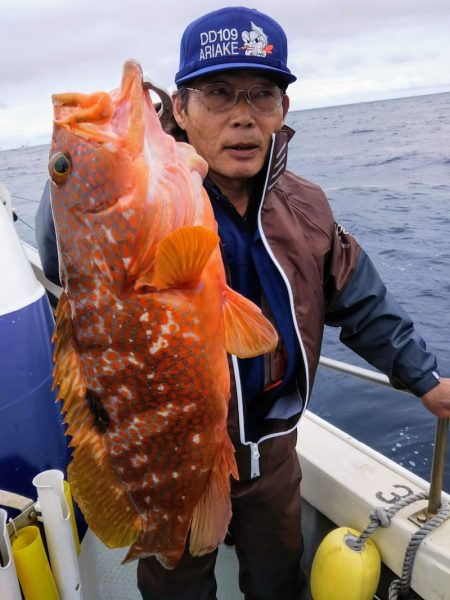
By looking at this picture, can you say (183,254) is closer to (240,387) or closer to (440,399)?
(240,387)

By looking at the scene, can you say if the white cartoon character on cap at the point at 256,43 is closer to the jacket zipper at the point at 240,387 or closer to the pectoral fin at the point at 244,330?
the jacket zipper at the point at 240,387

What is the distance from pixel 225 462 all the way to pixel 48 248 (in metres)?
1.10

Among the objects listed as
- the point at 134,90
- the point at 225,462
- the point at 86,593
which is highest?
the point at 134,90

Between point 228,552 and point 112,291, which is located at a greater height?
point 112,291

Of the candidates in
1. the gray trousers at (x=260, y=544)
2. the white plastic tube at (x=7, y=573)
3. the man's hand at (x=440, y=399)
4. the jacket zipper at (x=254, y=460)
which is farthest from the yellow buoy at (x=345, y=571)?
the white plastic tube at (x=7, y=573)

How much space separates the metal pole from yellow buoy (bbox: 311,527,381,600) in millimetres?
422

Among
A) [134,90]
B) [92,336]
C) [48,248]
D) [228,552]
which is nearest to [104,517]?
[92,336]

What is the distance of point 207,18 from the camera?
195cm

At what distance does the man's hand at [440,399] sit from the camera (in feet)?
8.07

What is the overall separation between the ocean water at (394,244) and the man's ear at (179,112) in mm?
4384

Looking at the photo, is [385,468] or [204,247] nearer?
[204,247]

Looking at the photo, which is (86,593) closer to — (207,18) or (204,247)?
(204,247)

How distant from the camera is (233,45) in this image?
1.84 m

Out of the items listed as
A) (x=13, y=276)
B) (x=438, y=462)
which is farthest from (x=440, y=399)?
(x=13, y=276)
